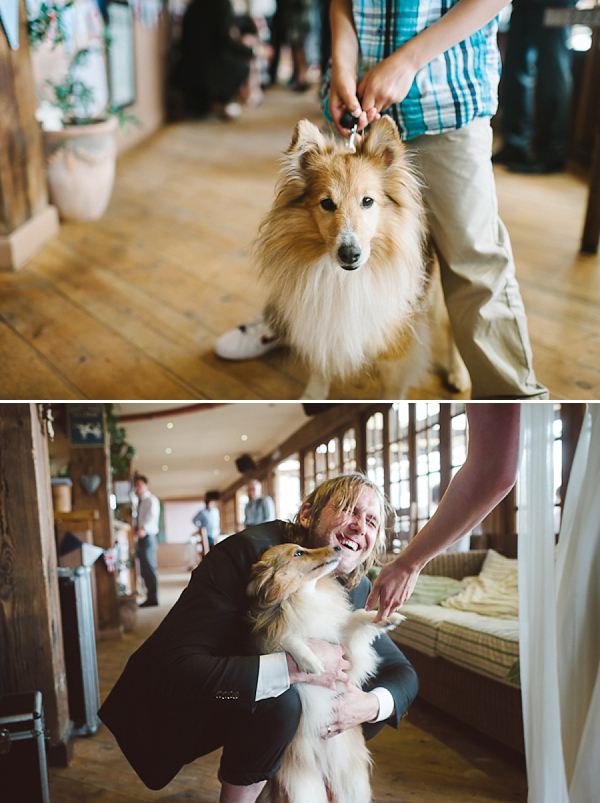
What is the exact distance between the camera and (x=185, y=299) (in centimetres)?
236

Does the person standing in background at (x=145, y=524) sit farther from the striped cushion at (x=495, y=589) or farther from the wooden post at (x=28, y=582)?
the striped cushion at (x=495, y=589)

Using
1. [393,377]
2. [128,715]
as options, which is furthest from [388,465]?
[128,715]

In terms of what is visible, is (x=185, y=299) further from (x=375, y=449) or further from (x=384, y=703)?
(x=384, y=703)

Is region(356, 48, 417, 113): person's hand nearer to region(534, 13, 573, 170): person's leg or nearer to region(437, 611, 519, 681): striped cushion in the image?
region(437, 611, 519, 681): striped cushion

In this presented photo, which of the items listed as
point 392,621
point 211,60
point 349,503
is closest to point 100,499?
point 349,503

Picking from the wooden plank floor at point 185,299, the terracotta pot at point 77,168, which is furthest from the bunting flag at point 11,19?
the wooden plank floor at point 185,299

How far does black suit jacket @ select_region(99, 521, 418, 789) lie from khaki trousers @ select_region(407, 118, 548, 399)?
1.97 ft

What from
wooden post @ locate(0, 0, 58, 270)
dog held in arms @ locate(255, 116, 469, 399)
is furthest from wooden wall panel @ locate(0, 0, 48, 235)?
dog held in arms @ locate(255, 116, 469, 399)

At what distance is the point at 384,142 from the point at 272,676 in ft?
2.98

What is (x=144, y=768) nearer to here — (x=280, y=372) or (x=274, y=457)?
(x=274, y=457)

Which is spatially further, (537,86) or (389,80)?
(537,86)

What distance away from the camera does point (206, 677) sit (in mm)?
1072

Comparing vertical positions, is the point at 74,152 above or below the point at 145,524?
above

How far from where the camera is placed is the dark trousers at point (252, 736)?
42.7 inches
